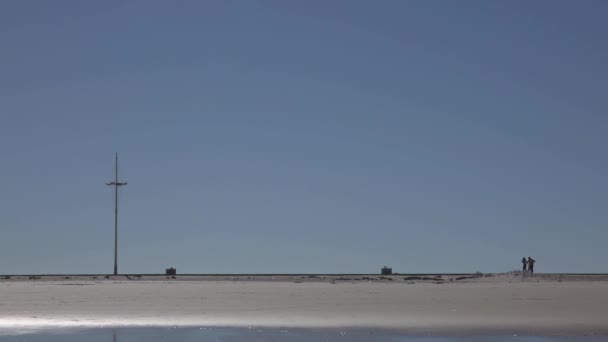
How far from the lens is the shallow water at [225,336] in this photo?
21344mm

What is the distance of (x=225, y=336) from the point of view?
22.3 meters

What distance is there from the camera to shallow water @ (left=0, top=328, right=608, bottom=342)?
21344 millimetres

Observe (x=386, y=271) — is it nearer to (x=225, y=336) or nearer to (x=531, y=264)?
(x=531, y=264)

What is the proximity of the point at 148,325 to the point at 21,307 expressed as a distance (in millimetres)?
10145

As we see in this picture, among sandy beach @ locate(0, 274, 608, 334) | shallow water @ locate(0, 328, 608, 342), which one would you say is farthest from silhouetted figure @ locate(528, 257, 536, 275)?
shallow water @ locate(0, 328, 608, 342)

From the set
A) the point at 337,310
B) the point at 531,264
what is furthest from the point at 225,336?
the point at 531,264

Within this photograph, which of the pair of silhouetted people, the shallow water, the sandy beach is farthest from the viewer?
the pair of silhouetted people

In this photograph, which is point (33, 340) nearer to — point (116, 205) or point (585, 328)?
point (585, 328)

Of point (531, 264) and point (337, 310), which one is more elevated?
point (531, 264)

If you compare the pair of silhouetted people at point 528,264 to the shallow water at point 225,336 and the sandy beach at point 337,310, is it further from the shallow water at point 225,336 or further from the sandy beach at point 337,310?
the shallow water at point 225,336

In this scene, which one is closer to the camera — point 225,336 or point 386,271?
point 225,336

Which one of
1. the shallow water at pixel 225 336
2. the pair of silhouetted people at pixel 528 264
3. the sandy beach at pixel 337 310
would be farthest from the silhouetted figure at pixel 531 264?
the shallow water at pixel 225 336

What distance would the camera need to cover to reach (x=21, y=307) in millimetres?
33156

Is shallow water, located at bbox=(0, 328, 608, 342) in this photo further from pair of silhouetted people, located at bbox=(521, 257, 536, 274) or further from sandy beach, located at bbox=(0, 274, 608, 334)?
pair of silhouetted people, located at bbox=(521, 257, 536, 274)
